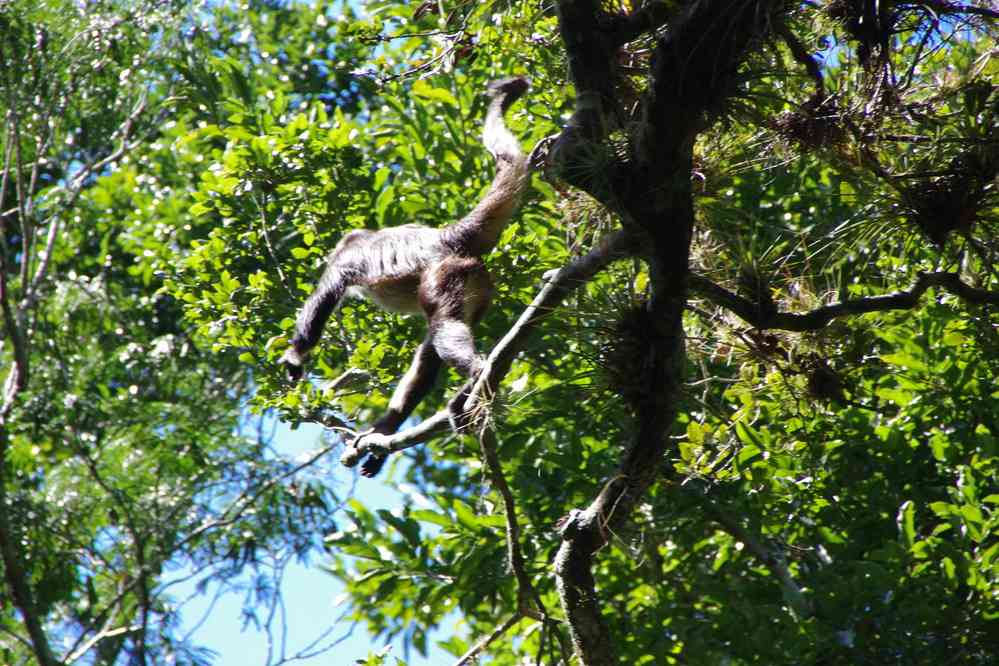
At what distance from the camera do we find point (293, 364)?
532 centimetres

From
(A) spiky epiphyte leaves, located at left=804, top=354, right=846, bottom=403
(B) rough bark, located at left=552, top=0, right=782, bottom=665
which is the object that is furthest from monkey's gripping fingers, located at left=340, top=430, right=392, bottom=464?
(A) spiky epiphyte leaves, located at left=804, top=354, right=846, bottom=403

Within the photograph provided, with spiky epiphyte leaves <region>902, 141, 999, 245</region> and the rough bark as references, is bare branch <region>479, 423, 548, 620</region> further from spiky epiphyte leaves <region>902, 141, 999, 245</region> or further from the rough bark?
spiky epiphyte leaves <region>902, 141, 999, 245</region>

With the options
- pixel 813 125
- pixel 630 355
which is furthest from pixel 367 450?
pixel 813 125

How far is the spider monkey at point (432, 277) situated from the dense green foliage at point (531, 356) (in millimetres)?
125

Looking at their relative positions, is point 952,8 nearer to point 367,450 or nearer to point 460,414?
point 460,414

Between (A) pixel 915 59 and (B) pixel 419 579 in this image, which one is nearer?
(A) pixel 915 59

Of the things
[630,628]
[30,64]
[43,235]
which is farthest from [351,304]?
[43,235]

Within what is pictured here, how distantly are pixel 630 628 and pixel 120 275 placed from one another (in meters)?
6.55

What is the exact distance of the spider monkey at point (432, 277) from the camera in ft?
16.5

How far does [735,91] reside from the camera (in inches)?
126

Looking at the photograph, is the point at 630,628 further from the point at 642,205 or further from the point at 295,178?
the point at 642,205

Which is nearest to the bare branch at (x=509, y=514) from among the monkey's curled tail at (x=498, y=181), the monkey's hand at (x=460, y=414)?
the monkey's hand at (x=460, y=414)

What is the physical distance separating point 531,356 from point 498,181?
3.20 ft

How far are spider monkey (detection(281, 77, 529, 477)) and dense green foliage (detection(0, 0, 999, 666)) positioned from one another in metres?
0.12
